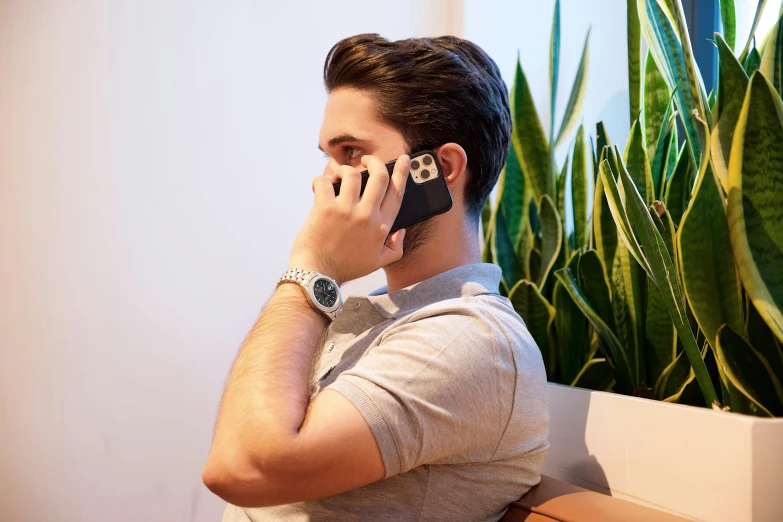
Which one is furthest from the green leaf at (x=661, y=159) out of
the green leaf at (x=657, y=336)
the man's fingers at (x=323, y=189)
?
the man's fingers at (x=323, y=189)

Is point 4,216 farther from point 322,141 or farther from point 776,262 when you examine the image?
point 776,262

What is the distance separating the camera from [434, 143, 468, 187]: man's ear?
3.51 ft

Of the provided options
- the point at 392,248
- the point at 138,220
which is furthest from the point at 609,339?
the point at 138,220

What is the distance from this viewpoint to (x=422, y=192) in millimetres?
966

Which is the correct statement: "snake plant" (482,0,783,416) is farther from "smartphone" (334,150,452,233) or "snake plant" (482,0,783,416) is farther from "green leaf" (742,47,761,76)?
"smartphone" (334,150,452,233)

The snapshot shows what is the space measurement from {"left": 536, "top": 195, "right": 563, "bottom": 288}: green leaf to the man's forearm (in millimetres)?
617

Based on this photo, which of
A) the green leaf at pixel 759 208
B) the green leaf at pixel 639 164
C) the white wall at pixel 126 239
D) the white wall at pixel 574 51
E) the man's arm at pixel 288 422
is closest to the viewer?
the man's arm at pixel 288 422

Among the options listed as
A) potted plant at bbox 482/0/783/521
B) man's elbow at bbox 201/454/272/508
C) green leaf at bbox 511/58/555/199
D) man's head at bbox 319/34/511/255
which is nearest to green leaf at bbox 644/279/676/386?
potted plant at bbox 482/0/783/521

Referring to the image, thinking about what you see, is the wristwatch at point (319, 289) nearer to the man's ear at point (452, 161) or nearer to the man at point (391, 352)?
the man at point (391, 352)

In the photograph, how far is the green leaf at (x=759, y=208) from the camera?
780mm

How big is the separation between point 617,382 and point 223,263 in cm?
109

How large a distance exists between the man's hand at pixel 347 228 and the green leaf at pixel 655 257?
0.31m

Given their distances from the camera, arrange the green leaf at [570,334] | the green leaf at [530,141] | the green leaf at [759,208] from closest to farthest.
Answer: the green leaf at [759,208] → the green leaf at [570,334] → the green leaf at [530,141]

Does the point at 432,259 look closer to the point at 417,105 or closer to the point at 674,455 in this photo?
the point at 417,105
